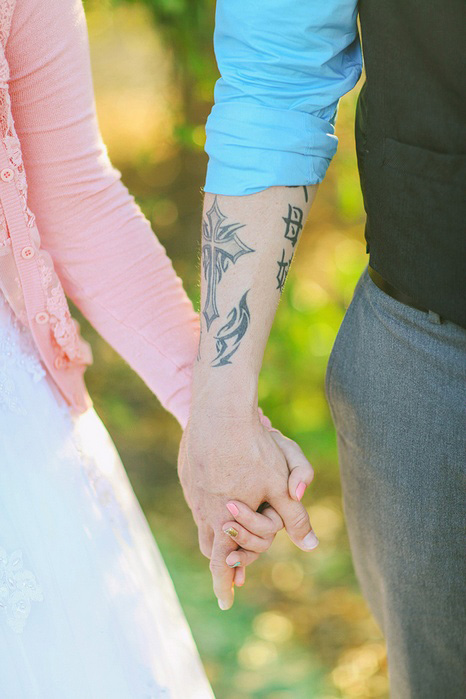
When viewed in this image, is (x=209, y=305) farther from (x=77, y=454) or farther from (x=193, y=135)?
(x=193, y=135)

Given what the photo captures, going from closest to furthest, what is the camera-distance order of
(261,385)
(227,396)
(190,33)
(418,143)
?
(418,143)
(227,396)
(190,33)
(261,385)

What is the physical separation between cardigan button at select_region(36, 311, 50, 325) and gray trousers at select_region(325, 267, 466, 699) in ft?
1.65

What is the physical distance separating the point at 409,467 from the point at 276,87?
64 centimetres

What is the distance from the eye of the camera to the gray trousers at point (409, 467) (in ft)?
3.69

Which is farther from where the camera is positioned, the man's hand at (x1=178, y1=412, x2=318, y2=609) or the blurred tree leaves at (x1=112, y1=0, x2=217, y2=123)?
the blurred tree leaves at (x1=112, y1=0, x2=217, y2=123)

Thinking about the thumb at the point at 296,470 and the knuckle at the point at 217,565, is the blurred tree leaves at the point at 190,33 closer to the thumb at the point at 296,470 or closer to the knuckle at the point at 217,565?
the thumb at the point at 296,470

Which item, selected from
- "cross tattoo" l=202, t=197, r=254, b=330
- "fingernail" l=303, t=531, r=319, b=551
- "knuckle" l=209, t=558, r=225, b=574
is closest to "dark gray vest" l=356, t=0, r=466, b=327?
"cross tattoo" l=202, t=197, r=254, b=330

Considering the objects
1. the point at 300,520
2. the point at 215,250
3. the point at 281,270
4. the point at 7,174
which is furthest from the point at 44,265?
the point at 300,520

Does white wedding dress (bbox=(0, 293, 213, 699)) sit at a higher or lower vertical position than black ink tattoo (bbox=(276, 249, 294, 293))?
lower

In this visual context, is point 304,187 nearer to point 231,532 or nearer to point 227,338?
point 227,338

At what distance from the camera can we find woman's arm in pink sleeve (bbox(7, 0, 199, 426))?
43.1 inches

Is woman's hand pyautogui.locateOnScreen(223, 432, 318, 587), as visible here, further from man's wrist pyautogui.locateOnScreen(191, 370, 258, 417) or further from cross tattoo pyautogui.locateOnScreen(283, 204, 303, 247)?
cross tattoo pyautogui.locateOnScreen(283, 204, 303, 247)

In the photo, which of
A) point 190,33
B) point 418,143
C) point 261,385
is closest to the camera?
point 418,143

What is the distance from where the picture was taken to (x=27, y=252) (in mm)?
1126
